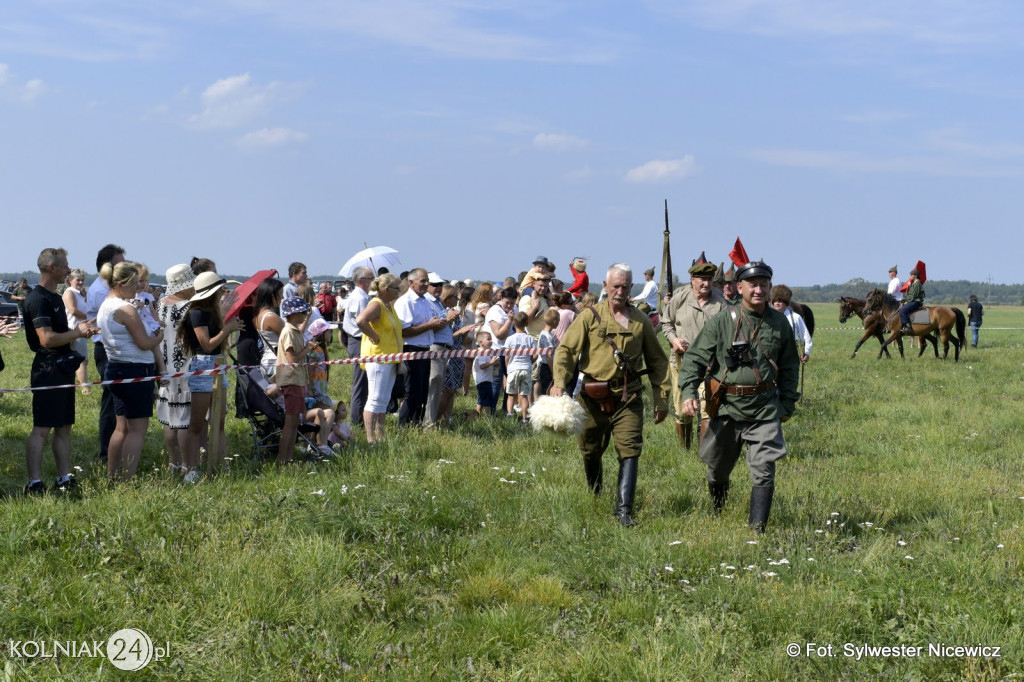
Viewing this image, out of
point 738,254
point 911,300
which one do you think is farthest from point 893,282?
point 738,254

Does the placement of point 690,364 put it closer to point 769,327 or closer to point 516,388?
point 769,327

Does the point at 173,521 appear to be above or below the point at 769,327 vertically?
below

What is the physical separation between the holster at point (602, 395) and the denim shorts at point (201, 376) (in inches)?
122

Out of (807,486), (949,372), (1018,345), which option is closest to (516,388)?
(807,486)

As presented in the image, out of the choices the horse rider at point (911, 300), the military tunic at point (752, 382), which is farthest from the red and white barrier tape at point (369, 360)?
the horse rider at point (911, 300)

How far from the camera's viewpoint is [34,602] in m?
5.13

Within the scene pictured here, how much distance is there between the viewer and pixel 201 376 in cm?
810

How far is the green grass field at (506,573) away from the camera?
15.3ft

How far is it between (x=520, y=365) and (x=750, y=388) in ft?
18.8

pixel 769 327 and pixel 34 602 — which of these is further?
pixel 769 327

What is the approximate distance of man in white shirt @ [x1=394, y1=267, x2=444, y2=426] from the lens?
10.9 metres

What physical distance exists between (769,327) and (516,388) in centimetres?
578

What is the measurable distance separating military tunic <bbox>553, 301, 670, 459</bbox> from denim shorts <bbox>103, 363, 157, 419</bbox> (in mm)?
3218

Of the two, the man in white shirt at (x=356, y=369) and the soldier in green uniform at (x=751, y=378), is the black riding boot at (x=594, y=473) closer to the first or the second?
the soldier in green uniform at (x=751, y=378)
